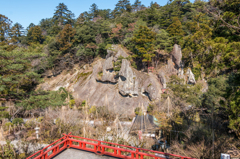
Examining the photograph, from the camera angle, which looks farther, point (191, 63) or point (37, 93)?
point (191, 63)

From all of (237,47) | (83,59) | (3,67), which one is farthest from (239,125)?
(83,59)

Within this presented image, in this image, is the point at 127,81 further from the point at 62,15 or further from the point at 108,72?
the point at 62,15

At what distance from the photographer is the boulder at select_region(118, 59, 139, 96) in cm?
1692

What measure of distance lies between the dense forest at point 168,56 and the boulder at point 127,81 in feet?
5.89

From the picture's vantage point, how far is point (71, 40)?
76.4ft

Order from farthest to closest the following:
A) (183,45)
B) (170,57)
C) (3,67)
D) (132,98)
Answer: (170,57) < (183,45) < (132,98) < (3,67)

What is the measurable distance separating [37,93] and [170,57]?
54.2 ft

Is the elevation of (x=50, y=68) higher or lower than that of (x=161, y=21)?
lower

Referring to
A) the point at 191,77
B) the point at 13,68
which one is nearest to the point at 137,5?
the point at 191,77

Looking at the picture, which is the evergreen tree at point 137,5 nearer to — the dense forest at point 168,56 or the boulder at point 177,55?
the dense forest at point 168,56

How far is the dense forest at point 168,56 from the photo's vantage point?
587cm

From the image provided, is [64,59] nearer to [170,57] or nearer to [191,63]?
[170,57]

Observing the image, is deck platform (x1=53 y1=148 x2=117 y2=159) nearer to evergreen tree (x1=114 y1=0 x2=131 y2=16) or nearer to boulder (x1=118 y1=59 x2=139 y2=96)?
boulder (x1=118 y1=59 x2=139 y2=96)

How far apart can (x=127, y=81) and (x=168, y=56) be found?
7.18m
